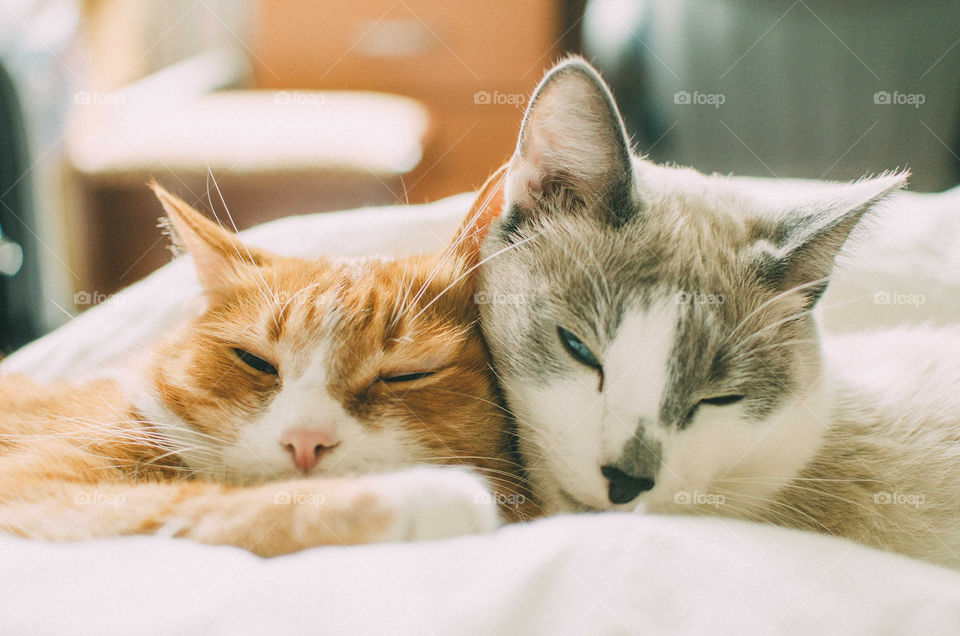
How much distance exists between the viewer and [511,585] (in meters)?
0.51

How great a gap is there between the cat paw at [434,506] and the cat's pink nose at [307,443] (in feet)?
0.41

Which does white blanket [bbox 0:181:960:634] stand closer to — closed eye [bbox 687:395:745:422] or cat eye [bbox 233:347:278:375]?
closed eye [bbox 687:395:745:422]

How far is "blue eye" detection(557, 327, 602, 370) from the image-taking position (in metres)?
0.79

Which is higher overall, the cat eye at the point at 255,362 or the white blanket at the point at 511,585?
the cat eye at the point at 255,362

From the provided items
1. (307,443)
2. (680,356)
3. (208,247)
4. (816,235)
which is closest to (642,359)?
(680,356)

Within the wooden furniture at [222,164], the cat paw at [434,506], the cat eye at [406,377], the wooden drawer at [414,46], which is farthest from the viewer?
the wooden drawer at [414,46]

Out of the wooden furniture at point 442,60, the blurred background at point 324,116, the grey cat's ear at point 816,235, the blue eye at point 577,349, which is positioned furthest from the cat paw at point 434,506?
the wooden furniture at point 442,60

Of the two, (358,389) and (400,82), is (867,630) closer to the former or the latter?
(358,389)

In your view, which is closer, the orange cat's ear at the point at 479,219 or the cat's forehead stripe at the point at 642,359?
the cat's forehead stripe at the point at 642,359

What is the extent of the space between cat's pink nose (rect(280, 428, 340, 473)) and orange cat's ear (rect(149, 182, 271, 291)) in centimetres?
27

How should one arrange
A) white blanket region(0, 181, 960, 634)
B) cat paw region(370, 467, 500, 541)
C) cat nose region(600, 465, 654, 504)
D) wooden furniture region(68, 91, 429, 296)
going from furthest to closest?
wooden furniture region(68, 91, 429, 296) < cat nose region(600, 465, 654, 504) < cat paw region(370, 467, 500, 541) < white blanket region(0, 181, 960, 634)

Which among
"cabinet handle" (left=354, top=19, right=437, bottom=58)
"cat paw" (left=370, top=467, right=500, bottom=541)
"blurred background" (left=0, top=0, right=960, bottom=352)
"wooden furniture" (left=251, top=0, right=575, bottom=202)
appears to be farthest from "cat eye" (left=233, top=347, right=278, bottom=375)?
"cabinet handle" (left=354, top=19, right=437, bottom=58)

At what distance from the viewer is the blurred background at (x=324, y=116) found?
1628 mm

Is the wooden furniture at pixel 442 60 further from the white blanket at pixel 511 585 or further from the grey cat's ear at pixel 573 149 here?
the white blanket at pixel 511 585
